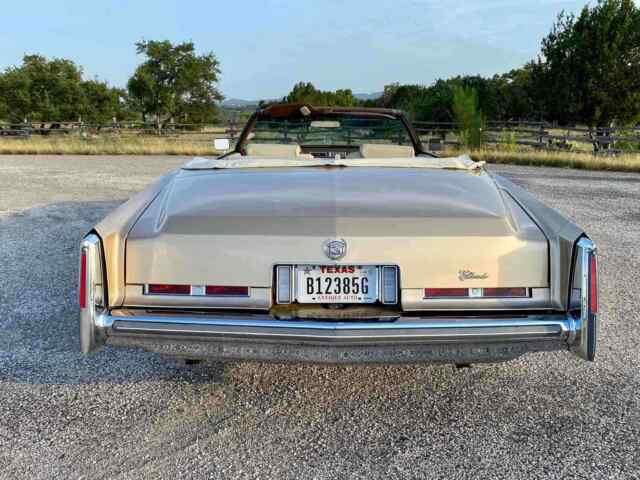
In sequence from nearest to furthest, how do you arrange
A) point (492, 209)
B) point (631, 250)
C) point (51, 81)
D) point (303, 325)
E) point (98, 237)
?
point (303, 325), point (98, 237), point (492, 209), point (631, 250), point (51, 81)

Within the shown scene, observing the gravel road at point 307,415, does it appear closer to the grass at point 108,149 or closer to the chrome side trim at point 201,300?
the chrome side trim at point 201,300

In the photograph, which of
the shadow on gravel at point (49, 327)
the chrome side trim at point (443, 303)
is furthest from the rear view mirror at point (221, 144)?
the chrome side trim at point (443, 303)

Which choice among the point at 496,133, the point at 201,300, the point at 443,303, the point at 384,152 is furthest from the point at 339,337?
the point at 496,133

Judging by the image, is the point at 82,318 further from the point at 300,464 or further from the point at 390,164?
the point at 390,164

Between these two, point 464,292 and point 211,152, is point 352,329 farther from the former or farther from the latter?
point 211,152

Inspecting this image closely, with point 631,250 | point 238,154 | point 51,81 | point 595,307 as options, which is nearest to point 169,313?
point 595,307

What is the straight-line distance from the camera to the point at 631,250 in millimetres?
5723

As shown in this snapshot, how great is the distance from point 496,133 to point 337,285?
23.4 metres

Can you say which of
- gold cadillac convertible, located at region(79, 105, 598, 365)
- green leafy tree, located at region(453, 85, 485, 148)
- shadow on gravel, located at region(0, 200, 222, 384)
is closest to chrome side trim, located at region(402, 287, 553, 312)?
gold cadillac convertible, located at region(79, 105, 598, 365)

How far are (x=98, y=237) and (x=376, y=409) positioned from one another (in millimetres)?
1423

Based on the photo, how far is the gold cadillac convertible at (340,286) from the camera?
7.18 ft

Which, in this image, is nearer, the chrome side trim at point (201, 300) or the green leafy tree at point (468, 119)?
the chrome side trim at point (201, 300)

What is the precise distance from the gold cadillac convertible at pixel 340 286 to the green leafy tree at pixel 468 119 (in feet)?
55.1

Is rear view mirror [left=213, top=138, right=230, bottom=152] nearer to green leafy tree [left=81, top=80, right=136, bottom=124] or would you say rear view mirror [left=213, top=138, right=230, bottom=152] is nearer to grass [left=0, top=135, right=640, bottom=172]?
grass [left=0, top=135, right=640, bottom=172]
